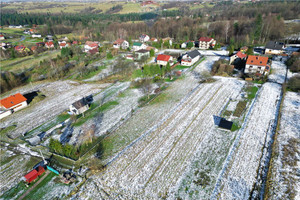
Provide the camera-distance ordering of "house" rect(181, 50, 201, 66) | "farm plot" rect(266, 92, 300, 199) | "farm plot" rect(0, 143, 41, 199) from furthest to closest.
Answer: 1. "house" rect(181, 50, 201, 66)
2. "farm plot" rect(0, 143, 41, 199)
3. "farm plot" rect(266, 92, 300, 199)

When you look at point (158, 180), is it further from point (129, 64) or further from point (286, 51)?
point (286, 51)

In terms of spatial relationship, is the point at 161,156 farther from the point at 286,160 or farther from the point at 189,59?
the point at 189,59

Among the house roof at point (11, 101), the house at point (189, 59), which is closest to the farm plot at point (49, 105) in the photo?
the house roof at point (11, 101)

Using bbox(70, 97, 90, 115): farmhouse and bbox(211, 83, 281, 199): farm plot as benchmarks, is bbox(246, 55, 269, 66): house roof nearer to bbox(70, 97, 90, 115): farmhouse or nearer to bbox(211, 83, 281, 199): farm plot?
bbox(211, 83, 281, 199): farm plot

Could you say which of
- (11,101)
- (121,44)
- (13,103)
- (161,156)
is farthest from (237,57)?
(11,101)

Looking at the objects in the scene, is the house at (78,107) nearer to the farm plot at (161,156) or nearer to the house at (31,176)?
the house at (31,176)

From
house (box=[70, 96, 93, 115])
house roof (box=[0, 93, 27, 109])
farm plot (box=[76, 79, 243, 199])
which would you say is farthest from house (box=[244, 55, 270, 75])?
house roof (box=[0, 93, 27, 109])
